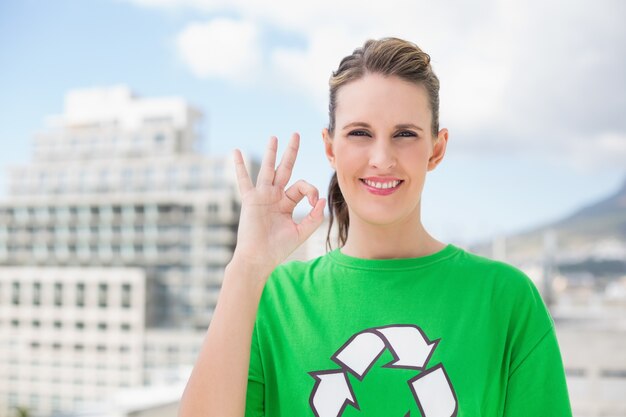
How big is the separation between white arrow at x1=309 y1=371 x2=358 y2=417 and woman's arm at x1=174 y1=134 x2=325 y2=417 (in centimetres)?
11

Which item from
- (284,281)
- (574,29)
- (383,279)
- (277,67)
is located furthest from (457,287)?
(277,67)

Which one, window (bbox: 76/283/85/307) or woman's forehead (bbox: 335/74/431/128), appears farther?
window (bbox: 76/283/85/307)

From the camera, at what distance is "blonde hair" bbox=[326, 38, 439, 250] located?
0.96 m

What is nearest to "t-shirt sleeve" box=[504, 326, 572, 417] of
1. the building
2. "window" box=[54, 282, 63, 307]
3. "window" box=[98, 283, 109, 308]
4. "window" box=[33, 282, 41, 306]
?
the building

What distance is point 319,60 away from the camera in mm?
86000

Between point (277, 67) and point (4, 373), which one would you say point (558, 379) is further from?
point (277, 67)

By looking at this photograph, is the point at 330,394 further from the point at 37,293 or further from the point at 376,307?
the point at 37,293

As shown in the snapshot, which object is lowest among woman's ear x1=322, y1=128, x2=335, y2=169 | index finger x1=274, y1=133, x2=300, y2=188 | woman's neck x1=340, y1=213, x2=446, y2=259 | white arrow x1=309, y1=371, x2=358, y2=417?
white arrow x1=309, y1=371, x2=358, y2=417

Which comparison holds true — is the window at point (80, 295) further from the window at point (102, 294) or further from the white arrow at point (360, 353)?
the white arrow at point (360, 353)

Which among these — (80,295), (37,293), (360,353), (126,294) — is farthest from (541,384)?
(37,293)

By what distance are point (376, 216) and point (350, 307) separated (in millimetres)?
145

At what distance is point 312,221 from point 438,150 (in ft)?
0.82

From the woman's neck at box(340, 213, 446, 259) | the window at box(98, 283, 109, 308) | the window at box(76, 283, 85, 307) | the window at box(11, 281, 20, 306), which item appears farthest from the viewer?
the window at box(11, 281, 20, 306)

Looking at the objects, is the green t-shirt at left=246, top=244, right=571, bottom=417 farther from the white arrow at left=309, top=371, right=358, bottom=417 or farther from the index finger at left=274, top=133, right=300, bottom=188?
the index finger at left=274, top=133, right=300, bottom=188
